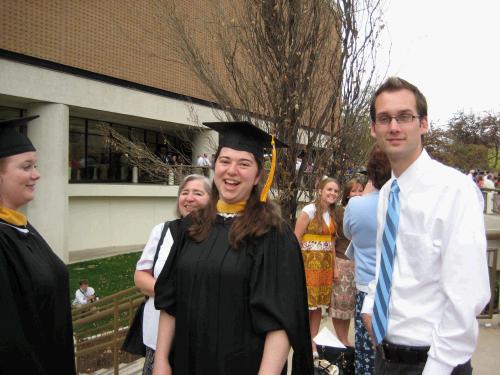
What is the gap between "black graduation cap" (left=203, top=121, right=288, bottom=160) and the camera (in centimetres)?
228

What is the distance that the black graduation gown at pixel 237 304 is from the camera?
2.02 m

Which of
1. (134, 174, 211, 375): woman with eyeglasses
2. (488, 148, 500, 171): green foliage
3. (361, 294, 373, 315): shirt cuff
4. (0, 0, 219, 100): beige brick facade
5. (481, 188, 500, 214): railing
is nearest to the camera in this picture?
(361, 294, 373, 315): shirt cuff

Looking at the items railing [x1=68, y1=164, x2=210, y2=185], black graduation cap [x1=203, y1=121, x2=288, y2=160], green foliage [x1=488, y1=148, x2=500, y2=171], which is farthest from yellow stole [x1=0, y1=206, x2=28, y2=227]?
green foliage [x1=488, y1=148, x2=500, y2=171]

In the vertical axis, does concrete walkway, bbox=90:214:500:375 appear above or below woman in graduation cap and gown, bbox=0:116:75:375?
below

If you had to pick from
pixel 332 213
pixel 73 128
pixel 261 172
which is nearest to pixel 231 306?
pixel 261 172

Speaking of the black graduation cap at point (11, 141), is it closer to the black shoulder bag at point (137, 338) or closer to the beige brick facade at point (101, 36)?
the black shoulder bag at point (137, 338)

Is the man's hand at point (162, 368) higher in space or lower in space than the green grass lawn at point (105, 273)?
higher

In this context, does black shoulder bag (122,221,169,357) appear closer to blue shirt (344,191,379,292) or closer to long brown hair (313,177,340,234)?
blue shirt (344,191,379,292)

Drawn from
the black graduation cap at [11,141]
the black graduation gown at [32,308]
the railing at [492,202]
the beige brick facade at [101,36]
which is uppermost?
the beige brick facade at [101,36]

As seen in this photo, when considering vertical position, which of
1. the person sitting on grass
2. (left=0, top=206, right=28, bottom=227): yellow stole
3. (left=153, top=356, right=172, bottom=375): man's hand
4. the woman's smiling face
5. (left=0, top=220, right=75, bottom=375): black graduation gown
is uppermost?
the woman's smiling face

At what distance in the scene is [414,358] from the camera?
1.86m

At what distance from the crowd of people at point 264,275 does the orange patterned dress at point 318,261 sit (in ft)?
9.53

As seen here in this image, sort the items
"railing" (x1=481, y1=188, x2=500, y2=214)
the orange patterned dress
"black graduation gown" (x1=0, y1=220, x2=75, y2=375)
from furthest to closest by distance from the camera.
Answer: "railing" (x1=481, y1=188, x2=500, y2=214) → the orange patterned dress → "black graduation gown" (x1=0, y1=220, x2=75, y2=375)

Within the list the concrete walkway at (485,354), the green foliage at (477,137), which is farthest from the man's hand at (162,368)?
the green foliage at (477,137)
